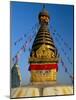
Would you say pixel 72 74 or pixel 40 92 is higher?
pixel 72 74

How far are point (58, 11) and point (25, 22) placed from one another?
0.39 m

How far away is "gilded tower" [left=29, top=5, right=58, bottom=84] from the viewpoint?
2.69m

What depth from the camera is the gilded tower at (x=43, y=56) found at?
2.69 meters

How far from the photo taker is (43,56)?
8.92 ft

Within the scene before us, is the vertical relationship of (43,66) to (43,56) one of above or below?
below

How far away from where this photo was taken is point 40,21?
2.71 m

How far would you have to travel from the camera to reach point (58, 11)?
277cm

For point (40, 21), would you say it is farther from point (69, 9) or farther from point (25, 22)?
point (69, 9)

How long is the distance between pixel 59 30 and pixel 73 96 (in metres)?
0.73

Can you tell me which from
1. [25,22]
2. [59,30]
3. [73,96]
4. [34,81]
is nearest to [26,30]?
[25,22]

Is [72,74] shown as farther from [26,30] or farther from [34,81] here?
[26,30]
